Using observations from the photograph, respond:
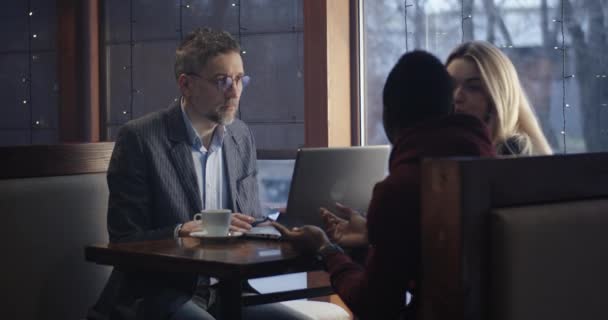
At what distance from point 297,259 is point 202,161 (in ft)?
2.80

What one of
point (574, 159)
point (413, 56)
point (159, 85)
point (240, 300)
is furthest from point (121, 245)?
point (159, 85)

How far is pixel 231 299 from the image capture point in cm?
210

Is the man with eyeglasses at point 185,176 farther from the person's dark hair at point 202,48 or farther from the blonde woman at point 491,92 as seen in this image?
the blonde woman at point 491,92

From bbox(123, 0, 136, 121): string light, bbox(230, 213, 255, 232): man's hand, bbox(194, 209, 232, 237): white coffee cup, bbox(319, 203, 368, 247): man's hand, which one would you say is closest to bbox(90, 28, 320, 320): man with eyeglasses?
bbox(230, 213, 255, 232): man's hand

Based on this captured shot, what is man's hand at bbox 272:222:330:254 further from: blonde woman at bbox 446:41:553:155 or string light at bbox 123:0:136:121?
string light at bbox 123:0:136:121

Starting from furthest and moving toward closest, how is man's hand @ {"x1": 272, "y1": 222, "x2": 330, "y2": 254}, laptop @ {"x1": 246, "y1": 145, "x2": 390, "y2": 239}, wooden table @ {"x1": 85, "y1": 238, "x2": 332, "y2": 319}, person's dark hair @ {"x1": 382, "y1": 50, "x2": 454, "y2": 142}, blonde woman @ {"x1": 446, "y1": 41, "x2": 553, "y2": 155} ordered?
laptop @ {"x1": 246, "y1": 145, "x2": 390, "y2": 239} < blonde woman @ {"x1": 446, "y1": 41, "x2": 553, "y2": 155} < man's hand @ {"x1": 272, "y1": 222, "x2": 330, "y2": 254} < wooden table @ {"x1": 85, "y1": 238, "x2": 332, "y2": 319} < person's dark hair @ {"x1": 382, "y1": 50, "x2": 454, "y2": 142}

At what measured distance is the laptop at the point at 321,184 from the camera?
2.73m

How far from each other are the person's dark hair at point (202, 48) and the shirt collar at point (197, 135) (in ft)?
0.41

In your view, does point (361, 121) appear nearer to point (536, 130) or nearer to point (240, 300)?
point (536, 130)

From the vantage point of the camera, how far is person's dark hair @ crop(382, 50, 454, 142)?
6.04 feet

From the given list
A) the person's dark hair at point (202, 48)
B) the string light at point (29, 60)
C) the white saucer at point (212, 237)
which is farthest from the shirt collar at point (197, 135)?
the string light at point (29, 60)

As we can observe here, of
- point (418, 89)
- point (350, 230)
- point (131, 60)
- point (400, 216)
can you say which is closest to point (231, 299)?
point (350, 230)

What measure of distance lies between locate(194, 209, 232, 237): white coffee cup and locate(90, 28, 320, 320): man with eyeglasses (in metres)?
0.12

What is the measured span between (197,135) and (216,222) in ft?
1.73
